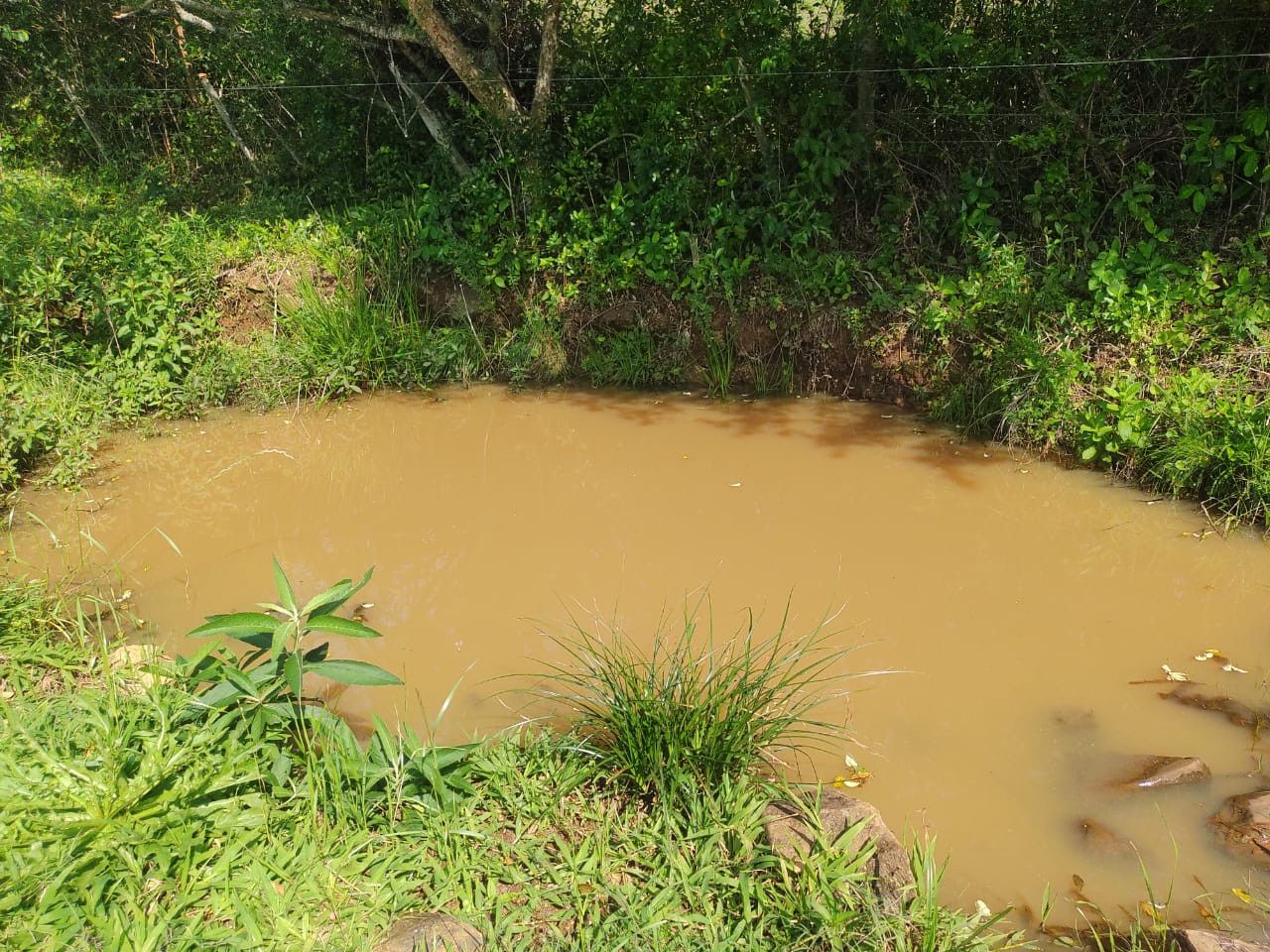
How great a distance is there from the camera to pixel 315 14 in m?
6.44

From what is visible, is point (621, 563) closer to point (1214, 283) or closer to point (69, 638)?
point (69, 638)

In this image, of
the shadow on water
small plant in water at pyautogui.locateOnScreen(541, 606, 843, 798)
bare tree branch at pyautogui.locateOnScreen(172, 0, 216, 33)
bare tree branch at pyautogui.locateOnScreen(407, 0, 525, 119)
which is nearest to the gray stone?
small plant in water at pyautogui.locateOnScreen(541, 606, 843, 798)

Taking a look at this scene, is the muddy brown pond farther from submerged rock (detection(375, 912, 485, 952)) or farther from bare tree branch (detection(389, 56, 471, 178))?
bare tree branch (detection(389, 56, 471, 178))

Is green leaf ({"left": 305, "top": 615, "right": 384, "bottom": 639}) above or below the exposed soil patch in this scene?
below

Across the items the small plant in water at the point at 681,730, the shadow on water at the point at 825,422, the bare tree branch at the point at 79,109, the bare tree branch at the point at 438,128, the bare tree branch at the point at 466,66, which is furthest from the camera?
the bare tree branch at the point at 79,109

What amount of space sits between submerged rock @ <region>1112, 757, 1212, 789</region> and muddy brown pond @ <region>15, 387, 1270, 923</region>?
44mm

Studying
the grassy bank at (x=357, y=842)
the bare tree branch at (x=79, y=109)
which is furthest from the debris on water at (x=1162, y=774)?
the bare tree branch at (x=79, y=109)

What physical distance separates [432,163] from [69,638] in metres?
5.05

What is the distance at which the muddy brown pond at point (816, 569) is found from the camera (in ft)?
8.98

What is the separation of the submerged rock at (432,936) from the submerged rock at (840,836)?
0.77 m

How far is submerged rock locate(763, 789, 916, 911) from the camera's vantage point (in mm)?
2133

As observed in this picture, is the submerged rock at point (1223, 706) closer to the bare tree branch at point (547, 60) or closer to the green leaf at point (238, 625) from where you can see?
the green leaf at point (238, 625)

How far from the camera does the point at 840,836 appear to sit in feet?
7.32

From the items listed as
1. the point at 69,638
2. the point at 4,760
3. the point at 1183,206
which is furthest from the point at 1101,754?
the point at 1183,206
